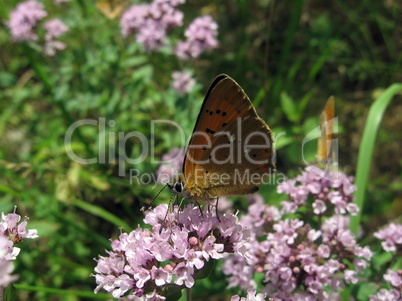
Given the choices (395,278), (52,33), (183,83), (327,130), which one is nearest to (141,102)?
(183,83)

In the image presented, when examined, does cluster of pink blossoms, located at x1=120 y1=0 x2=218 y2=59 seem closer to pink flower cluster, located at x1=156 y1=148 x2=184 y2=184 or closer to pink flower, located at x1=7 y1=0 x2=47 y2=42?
pink flower cluster, located at x1=156 y1=148 x2=184 y2=184

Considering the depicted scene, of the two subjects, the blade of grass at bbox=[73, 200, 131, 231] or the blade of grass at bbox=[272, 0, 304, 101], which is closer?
the blade of grass at bbox=[73, 200, 131, 231]

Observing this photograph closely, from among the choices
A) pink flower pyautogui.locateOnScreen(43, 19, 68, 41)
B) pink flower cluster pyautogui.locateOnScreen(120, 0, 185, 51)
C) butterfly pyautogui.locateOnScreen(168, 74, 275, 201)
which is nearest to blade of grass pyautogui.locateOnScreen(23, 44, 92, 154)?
pink flower pyautogui.locateOnScreen(43, 19, 68, 41)

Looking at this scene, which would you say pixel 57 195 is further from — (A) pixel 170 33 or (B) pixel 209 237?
(B) pixel 209 237

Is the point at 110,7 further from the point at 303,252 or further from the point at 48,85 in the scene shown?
the point at 303,252

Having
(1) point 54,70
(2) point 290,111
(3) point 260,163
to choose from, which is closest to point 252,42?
(2) point 290,111

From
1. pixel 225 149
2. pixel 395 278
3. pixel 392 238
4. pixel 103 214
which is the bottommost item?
pixel 103 214
